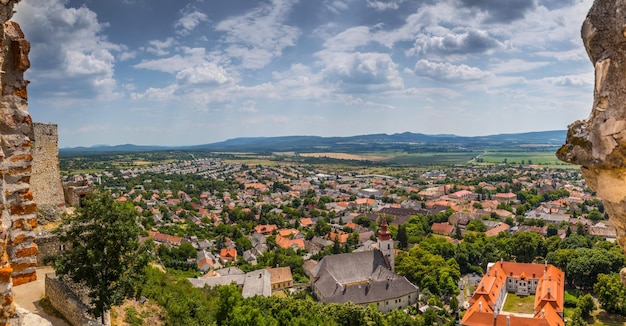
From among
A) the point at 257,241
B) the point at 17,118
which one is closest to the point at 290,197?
the point at 257,241

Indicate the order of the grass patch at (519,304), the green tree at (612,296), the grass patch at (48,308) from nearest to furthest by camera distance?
1. the grass patch at (48,308)
2. the green tree at (612,296)
3. the grass patch at (519,304)

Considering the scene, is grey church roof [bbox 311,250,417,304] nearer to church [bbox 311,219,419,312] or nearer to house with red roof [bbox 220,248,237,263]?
church [bbox 311,219,419,312]

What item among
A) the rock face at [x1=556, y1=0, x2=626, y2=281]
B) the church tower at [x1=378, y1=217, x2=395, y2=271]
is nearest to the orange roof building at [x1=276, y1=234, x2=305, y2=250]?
the church tower at [x1=378, y1=217, x2=395, y2=271]

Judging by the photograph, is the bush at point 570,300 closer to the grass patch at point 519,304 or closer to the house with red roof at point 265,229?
the grass patch at point 519,304

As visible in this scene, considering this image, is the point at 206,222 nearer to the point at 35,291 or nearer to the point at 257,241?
the point at 257,241

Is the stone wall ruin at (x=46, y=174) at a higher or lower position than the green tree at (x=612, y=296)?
higher

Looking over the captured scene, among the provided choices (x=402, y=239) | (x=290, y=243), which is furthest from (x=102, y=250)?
(x=402, y=239)

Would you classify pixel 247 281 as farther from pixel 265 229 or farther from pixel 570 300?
pixel 570 300

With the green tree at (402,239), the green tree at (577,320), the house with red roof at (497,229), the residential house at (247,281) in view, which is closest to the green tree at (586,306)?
the green tree at (577,320)
